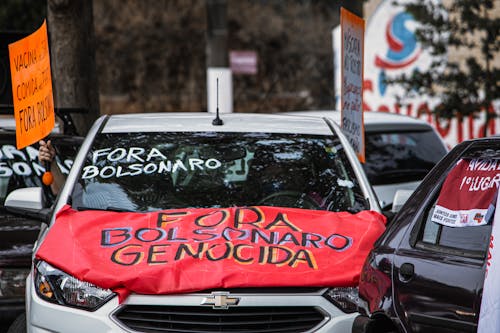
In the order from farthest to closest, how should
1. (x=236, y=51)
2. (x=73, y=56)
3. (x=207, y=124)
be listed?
(x=236, y=51), (x=73, y=56), (x=207, y=124)

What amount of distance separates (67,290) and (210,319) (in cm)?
70

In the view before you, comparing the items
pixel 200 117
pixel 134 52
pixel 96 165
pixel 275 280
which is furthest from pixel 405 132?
pixel 134 52

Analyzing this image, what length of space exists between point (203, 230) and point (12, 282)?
1555mm

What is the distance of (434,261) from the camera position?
4395mm

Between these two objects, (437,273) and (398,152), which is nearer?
(437,273)

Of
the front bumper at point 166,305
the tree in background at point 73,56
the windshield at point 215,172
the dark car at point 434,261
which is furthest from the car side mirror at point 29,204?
the tree in background at point 73,56

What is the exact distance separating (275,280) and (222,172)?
131cm

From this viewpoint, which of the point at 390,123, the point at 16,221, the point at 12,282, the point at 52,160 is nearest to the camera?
the point at 12,282

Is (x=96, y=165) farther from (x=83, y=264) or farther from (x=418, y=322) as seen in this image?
(x=418, y=322)

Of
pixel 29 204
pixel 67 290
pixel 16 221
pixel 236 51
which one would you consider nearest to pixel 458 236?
pixel 67 290

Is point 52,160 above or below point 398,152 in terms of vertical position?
above

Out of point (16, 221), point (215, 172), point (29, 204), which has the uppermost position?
point (215, 172)

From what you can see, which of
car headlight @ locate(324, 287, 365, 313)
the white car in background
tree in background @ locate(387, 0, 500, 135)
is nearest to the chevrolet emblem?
car headlight @ locate(324, 287, 365, 313)

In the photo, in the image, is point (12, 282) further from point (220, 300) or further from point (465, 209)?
point (465, 209)
